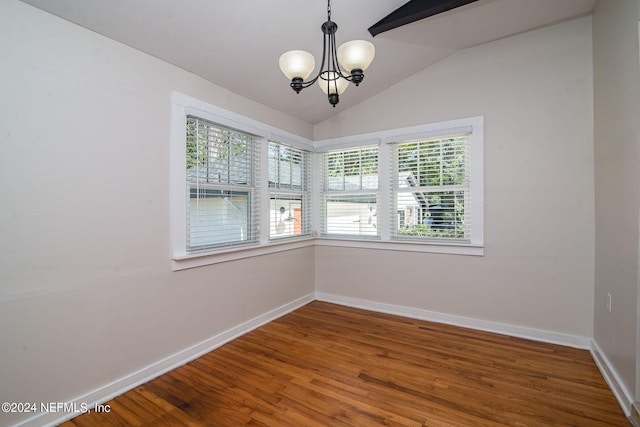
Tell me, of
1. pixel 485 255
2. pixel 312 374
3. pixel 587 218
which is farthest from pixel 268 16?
pixel 587 218

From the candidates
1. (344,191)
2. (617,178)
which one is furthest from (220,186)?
(617,178)

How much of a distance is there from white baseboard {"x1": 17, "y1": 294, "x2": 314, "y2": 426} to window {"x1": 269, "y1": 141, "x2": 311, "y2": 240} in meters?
1.01

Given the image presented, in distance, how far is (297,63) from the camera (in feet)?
5.45

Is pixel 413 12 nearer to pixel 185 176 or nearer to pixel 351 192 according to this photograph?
pixel 351 192

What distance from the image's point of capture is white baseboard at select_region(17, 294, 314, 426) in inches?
69.8

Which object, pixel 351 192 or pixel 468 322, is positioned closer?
pixel 468 322

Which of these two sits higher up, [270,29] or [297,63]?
[270,29]

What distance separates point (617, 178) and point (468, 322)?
1839 mm

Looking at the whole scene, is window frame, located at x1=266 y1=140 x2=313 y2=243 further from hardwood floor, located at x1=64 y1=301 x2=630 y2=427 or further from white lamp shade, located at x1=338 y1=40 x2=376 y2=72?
white lamp shade, located at x1=338 y1=40 x2=376 y2=72

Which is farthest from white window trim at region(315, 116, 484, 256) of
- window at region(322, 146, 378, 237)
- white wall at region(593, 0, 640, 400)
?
white wall at region(593, 0, 640, 400)

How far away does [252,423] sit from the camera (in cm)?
177

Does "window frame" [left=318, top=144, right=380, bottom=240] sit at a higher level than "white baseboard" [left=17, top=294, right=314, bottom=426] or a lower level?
higher

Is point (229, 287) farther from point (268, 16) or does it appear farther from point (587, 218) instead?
point (587, 218)

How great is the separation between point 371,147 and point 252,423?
3065 millimetres
